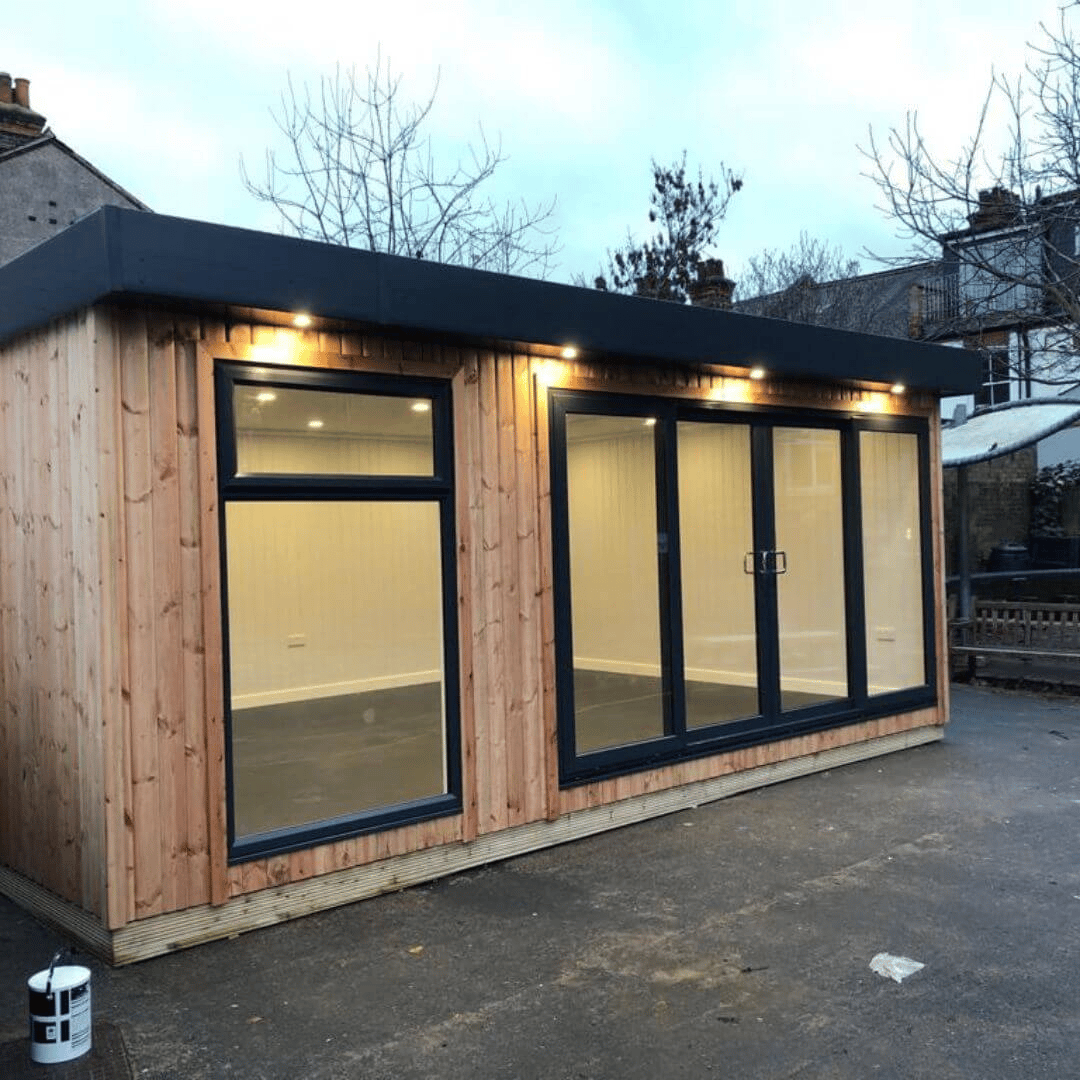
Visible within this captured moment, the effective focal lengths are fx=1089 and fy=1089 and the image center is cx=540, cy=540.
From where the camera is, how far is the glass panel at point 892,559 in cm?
766

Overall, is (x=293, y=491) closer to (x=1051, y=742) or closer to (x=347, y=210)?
(x=1051, y=742)

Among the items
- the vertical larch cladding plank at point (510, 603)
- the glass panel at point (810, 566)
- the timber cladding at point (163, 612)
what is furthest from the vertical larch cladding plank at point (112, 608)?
the glass panel at point (810, 566)

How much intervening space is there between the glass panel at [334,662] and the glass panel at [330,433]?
0.20 meters

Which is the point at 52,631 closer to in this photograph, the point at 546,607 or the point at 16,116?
the point at 546,607

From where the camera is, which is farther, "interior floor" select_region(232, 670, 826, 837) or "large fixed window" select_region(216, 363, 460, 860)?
"interior floor" select_region(232, 670, 826, 837)

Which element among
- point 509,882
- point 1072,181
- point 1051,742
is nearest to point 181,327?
point 509,882

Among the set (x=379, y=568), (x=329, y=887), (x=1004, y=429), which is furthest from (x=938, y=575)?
(x=329, y=887)

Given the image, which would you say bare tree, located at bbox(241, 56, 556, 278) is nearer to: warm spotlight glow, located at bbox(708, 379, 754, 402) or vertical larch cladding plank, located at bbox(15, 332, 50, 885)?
warm spotlight glow, located at bbox(708, 379, 754, 402)

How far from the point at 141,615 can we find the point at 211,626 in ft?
0.94

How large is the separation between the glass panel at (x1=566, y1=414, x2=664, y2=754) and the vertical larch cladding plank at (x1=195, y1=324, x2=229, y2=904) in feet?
6.53

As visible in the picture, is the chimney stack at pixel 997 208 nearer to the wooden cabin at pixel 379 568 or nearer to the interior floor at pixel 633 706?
the wooden cabin at pixel 379 568

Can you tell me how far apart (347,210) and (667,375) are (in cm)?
849

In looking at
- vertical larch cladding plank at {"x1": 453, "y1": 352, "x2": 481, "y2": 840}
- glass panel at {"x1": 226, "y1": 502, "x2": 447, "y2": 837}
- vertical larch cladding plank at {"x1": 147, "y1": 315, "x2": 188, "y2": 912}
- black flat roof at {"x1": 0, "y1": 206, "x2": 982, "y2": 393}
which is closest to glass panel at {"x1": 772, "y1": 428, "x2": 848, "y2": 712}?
black flat roof at {"x1": 0, "y1": 206, "x2": 982, "y2": 393}

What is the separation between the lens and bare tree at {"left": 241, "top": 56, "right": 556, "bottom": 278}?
41.2ft
